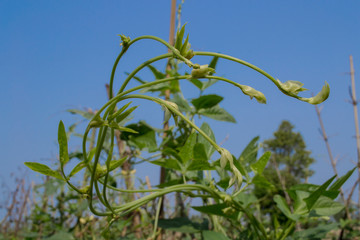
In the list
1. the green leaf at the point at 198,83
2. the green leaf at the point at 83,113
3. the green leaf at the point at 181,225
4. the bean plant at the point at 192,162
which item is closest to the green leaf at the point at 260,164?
the bean plant at the point at 192,162

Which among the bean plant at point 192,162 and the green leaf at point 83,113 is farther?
the green leaf at point 83,113

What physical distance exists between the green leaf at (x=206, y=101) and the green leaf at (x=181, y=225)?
0.30 meters

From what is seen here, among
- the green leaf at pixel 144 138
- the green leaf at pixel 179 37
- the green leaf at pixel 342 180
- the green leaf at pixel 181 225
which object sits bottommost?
the green leaf at pixel 181 225

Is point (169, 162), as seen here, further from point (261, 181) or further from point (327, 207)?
point (327, 207)

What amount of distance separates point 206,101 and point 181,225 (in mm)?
316

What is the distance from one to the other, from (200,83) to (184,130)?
14 centimetres

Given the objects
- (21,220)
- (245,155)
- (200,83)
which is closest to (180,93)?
(200,83)

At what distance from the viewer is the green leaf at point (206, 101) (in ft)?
2.88

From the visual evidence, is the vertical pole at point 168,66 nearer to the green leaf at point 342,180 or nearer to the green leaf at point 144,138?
the green leaf at point 144,138

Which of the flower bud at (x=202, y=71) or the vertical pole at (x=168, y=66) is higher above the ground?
the vertical pole at (x=168, y=66)

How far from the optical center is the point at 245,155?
785 millimetres

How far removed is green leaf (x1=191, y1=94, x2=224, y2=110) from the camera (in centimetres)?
88

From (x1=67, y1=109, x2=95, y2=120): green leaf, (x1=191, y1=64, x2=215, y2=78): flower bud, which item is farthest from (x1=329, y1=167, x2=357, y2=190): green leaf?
(x1=67, y1=109, x2=95, y2=120): green leaf

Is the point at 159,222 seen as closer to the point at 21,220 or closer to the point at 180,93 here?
the point at 180,93
